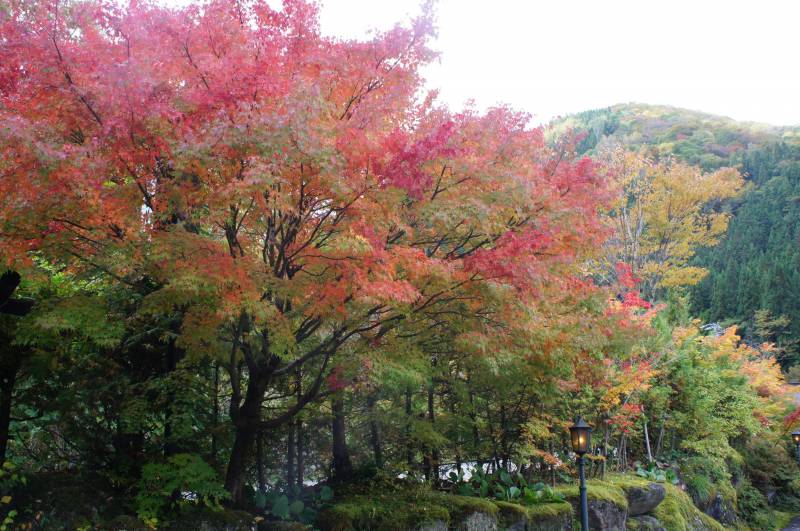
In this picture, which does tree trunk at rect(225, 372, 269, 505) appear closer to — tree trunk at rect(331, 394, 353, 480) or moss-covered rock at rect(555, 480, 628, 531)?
tree trunk at rect(331, 394, 353, 480)

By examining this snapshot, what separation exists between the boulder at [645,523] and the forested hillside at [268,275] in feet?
2.61

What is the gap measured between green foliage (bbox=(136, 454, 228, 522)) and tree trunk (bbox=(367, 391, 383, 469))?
350 cm

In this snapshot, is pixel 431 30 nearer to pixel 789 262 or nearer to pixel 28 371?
pixel 28 371

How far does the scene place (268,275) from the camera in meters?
6.45

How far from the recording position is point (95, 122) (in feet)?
20.5

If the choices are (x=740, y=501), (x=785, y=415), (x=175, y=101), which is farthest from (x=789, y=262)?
(x=175, y=101)

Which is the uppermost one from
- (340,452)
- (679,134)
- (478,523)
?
(679,134)

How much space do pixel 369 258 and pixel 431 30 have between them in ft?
9.51

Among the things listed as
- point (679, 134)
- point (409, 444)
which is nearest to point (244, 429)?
point (409, 444)

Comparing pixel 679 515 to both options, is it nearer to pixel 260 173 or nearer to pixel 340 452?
pixel 340 452

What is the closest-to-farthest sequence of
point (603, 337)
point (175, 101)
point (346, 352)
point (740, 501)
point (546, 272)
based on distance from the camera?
point (175, 101)
point (546, 272)
point (346, 352)
point (603, 337)
point (740, 501)

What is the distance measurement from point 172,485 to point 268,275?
2.84m

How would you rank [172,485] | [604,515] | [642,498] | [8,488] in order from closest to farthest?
[8,488], [172,485], [604,515], [642,498]

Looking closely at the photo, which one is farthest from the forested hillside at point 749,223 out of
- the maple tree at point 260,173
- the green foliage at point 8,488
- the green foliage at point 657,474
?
the green foliage at point 8,488
